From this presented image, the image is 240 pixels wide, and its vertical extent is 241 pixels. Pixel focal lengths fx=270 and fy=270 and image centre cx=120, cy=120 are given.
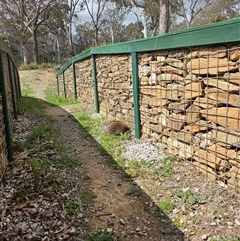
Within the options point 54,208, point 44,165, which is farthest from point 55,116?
point 54,208

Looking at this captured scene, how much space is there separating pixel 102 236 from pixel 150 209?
706 mm

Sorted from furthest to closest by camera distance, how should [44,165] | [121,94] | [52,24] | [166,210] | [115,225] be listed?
[52,24], [121,94], [44,165], [166,210], [115,225]

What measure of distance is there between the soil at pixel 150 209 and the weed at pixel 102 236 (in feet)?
0.22

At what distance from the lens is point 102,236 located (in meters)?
2.44

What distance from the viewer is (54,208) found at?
2799 millimetres

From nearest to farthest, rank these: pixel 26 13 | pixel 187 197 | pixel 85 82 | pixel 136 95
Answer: pixel 187 197 → pixel 136 95 → pixel 85 82 → pixel 26 13

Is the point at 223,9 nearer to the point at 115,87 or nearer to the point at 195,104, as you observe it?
the point at 115,87

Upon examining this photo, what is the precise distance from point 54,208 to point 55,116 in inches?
188

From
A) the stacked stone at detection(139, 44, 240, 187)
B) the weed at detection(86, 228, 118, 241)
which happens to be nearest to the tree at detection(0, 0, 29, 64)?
the stacked stone at detection(139, 44, 240, 187)

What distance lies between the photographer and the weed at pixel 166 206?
288cm

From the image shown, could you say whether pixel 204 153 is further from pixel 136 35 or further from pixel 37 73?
pixel 136 35

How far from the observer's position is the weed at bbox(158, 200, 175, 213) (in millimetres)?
2883

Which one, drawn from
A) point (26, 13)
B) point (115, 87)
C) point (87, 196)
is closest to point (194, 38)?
point (87, 196)

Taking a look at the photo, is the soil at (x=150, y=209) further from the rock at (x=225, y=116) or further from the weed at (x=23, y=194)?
the rock at (x=225, y=116)
